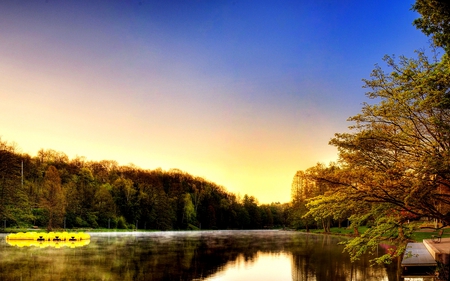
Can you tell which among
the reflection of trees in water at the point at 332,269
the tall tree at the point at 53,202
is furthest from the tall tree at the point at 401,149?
the tall tree at the point at 53,202

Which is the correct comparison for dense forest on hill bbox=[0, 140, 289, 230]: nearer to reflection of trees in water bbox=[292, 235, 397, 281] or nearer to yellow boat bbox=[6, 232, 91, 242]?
yellow boat bbox=[6, 232, 91, 242]

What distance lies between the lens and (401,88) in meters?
13.3

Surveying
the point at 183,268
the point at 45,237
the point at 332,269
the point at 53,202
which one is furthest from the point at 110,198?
the point at 332,269

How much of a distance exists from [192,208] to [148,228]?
1413cm


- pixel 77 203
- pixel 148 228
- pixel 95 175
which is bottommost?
pixel 148 228

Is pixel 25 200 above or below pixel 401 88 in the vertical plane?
below

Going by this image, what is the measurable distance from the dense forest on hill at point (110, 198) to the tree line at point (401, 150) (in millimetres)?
51635

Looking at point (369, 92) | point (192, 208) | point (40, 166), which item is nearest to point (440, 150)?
point (369, 92)

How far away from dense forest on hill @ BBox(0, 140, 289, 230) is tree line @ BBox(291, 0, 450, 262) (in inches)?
2033

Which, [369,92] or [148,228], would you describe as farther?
[148,228]

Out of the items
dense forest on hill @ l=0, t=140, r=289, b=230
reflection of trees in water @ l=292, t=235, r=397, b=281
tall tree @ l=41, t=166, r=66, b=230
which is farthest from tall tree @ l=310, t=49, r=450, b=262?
tall tree @ l=41, t=166, r=66, b=230

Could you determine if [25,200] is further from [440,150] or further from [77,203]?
[440,150]

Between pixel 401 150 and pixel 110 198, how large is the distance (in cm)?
7607

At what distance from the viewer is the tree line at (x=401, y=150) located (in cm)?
1156
